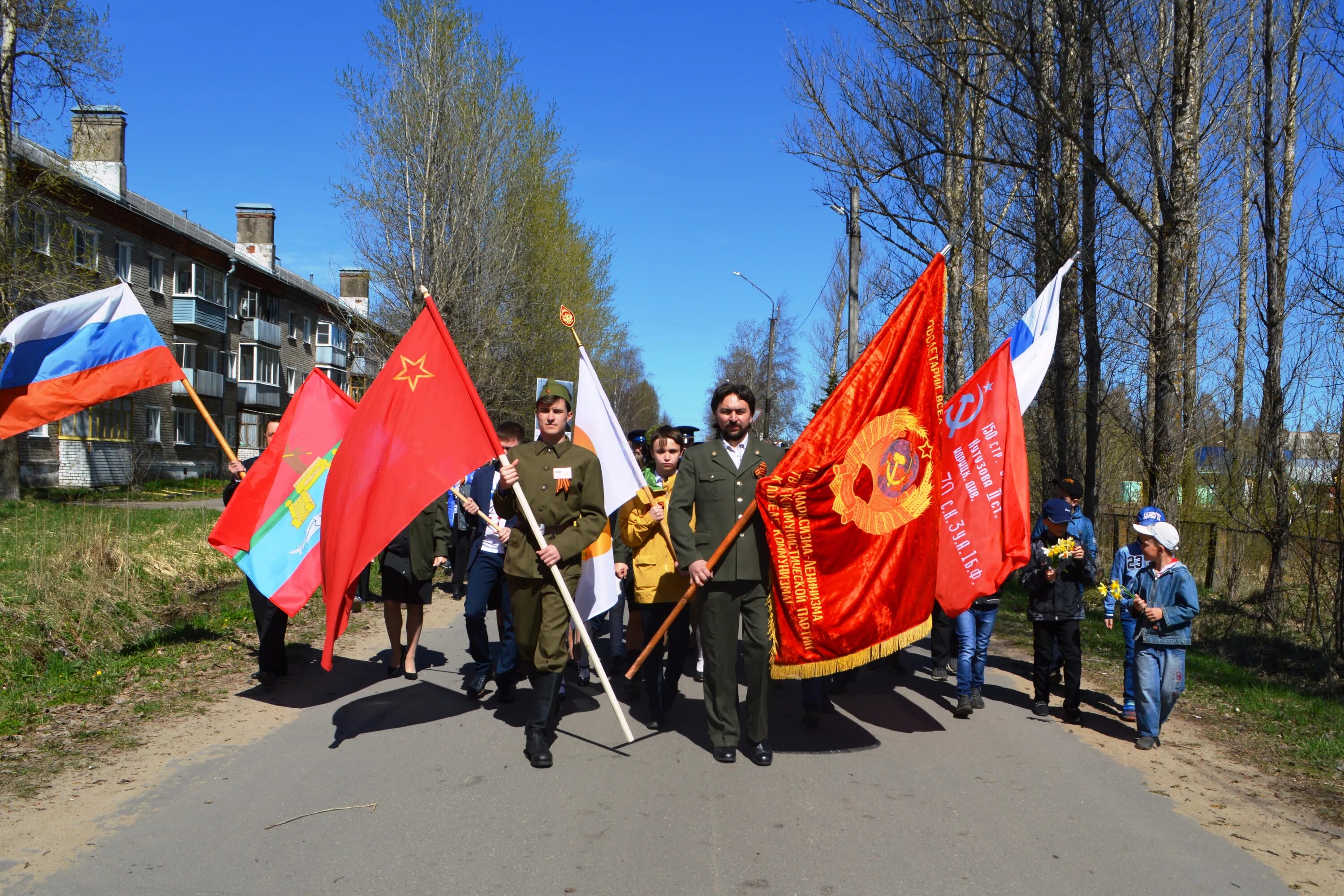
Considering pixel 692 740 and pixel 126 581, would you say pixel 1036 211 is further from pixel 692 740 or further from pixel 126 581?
pixel 126 581

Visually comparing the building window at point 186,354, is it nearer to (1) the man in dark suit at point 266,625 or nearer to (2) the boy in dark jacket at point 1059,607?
(1) the man in dark suit at point 266,625

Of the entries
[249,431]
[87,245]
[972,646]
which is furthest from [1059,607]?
[249,431]

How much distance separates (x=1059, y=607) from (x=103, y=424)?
35728 mm

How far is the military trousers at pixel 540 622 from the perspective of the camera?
610 cm

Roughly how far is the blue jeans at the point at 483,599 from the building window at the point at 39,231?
54.9 ft

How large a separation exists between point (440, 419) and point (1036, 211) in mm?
11741

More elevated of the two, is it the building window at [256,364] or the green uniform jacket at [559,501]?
the building window at [256,364]

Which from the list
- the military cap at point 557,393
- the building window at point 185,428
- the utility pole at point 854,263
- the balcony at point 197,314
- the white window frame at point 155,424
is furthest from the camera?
the balcony at point 197,314

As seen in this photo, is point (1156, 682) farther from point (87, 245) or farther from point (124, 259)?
point (124, 259)

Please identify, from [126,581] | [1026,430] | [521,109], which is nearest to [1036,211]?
[1026,430]

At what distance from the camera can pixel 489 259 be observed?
2959 centimetres

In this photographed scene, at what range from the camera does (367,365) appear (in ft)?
93.6

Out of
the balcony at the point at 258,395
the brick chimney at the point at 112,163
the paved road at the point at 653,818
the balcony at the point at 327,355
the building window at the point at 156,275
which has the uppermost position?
the brick chimney at the point at 112,163

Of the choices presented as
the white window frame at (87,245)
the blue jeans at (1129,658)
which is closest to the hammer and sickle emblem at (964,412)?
the blue jeans at (1129,658)
